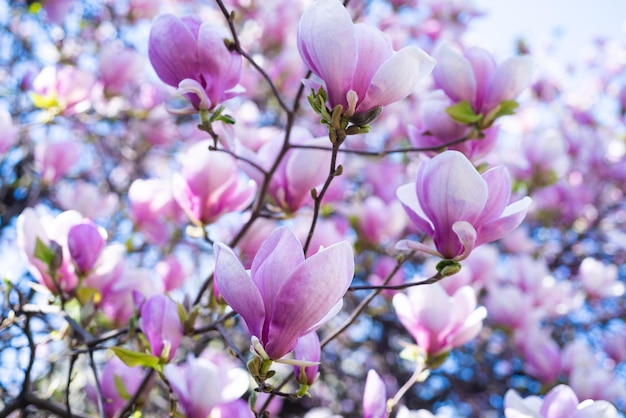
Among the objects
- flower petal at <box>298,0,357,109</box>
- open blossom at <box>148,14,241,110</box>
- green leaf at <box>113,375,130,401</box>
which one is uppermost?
flower petal at <box>298,0,357,109</box>

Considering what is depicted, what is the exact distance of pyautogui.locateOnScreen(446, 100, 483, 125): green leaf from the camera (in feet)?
2.98

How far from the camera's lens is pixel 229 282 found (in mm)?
551

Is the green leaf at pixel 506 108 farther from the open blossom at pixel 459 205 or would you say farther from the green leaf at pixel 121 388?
the green leaf at pixel 121 388

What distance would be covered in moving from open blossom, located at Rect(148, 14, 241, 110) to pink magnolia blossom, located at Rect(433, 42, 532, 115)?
0.34 metres

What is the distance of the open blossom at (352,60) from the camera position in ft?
2.11

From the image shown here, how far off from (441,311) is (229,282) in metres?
0.52

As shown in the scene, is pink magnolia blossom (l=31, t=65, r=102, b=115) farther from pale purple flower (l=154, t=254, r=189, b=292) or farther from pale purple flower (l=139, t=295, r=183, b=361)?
pale purple flower (l=139, t=295, r=183, b=361)

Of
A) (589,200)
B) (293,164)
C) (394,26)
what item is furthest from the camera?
(394,26)

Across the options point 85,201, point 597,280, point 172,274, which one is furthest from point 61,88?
point 597,280

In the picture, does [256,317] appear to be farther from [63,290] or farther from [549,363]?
[549,363]

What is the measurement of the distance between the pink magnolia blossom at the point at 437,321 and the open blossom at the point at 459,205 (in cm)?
26

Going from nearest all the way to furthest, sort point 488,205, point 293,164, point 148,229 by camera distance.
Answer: point 488,205 → point 293,164 → point 148,229

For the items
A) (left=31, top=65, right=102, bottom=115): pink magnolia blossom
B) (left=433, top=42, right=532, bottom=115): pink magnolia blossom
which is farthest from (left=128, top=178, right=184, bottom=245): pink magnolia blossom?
(left=433, top=42, right=532, bottom=115): pink magnolia blossom

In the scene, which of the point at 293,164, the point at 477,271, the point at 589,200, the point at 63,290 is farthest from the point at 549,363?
the point at 589,200
